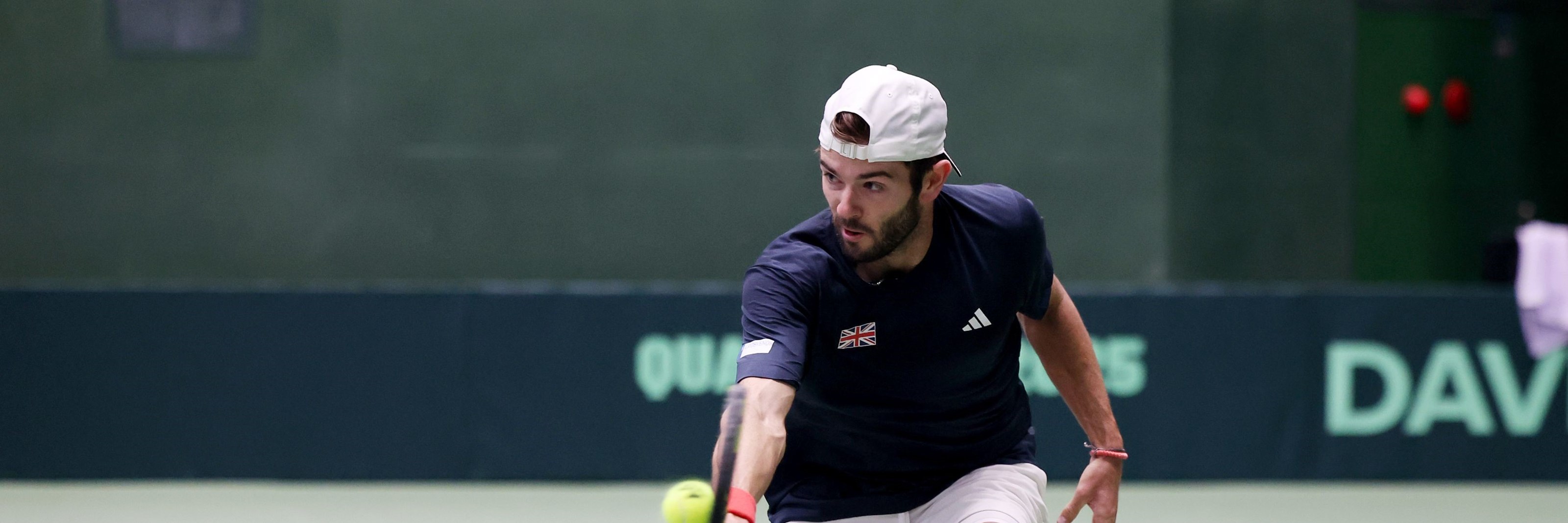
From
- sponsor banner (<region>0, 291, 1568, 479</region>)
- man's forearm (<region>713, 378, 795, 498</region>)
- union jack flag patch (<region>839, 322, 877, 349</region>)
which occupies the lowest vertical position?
sponsor banner (<region>0, 291, 1568, 479</region>)

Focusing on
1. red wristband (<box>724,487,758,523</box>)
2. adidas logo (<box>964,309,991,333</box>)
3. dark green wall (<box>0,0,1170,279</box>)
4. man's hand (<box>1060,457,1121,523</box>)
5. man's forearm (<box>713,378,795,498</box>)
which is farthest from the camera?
dark green wall (<box>0,0,1170,279</box>)

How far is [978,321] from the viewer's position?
9.00 feet

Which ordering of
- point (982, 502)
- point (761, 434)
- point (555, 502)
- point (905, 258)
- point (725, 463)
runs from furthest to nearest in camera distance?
1. point (555, 502)
2. point (982, 502)
3. point (905, 258)
4. point (761, 434)
5. point (725, 463)

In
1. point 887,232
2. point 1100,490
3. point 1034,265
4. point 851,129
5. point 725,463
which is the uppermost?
point 851,129

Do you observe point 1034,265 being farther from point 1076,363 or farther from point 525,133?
point 525,133

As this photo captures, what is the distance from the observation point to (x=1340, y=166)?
9133 millimetres

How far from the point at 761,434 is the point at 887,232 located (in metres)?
0.41

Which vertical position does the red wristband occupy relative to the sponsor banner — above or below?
above

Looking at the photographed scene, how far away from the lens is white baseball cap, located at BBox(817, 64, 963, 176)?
2455mm

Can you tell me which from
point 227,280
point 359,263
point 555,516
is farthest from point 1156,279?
point 227,280

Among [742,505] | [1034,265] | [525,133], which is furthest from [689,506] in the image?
[525,133]

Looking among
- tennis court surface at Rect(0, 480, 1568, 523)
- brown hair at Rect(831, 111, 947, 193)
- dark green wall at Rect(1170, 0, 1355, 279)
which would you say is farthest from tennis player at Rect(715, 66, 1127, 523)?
dark green wall at Rect(1170, 0, 1355, 279)

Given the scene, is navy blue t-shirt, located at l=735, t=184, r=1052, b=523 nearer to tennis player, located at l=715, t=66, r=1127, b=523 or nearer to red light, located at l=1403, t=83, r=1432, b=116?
tennis player, located at l=715, t=66, r=1127, b=523

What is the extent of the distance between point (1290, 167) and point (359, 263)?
5500mm
